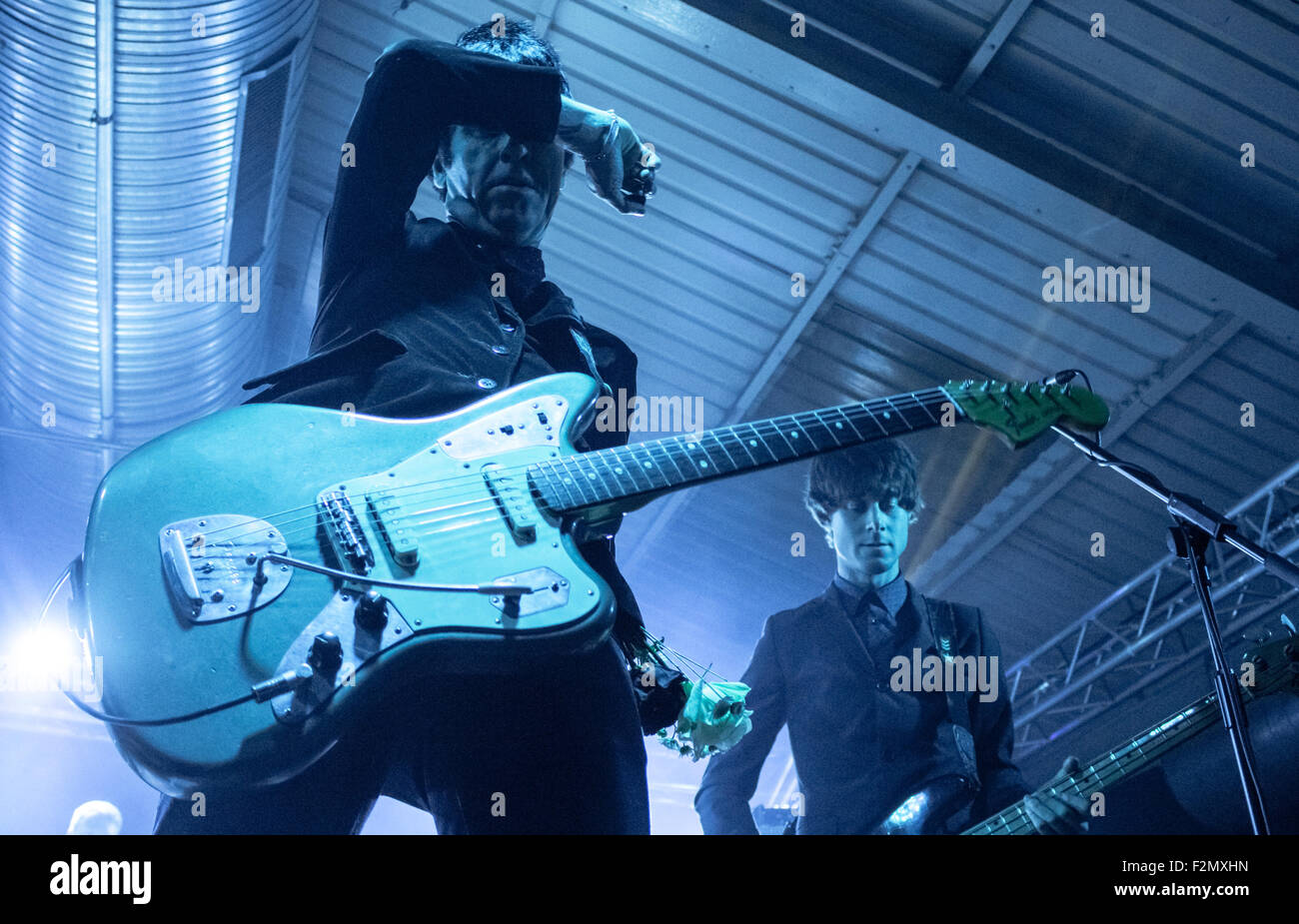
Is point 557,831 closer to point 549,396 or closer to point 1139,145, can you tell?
point 549,396

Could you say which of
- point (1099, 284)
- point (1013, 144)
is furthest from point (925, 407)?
point (1099, 284)

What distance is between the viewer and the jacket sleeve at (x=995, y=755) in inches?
120

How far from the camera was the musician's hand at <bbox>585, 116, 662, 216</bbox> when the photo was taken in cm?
202

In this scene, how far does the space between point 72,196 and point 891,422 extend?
3528 mm

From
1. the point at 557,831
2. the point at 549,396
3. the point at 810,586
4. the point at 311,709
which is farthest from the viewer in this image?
the point at 810,586

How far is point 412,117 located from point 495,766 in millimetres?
1082

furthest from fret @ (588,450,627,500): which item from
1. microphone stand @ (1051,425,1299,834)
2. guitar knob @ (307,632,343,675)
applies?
microphone stand @ (1051,425,1299,834)

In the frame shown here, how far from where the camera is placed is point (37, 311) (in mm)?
4797

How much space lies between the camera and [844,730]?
336 centimetres

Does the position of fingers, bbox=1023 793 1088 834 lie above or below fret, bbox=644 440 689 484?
below

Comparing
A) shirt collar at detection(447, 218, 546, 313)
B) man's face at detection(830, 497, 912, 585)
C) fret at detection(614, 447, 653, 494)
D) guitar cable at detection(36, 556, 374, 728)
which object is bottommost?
guitar cable at detection(36, 556, 374, 728)

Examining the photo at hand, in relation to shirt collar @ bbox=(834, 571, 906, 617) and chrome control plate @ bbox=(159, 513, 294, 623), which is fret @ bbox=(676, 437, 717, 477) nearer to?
chrome control plate @ bbox=(159, 513, 294, 623)
